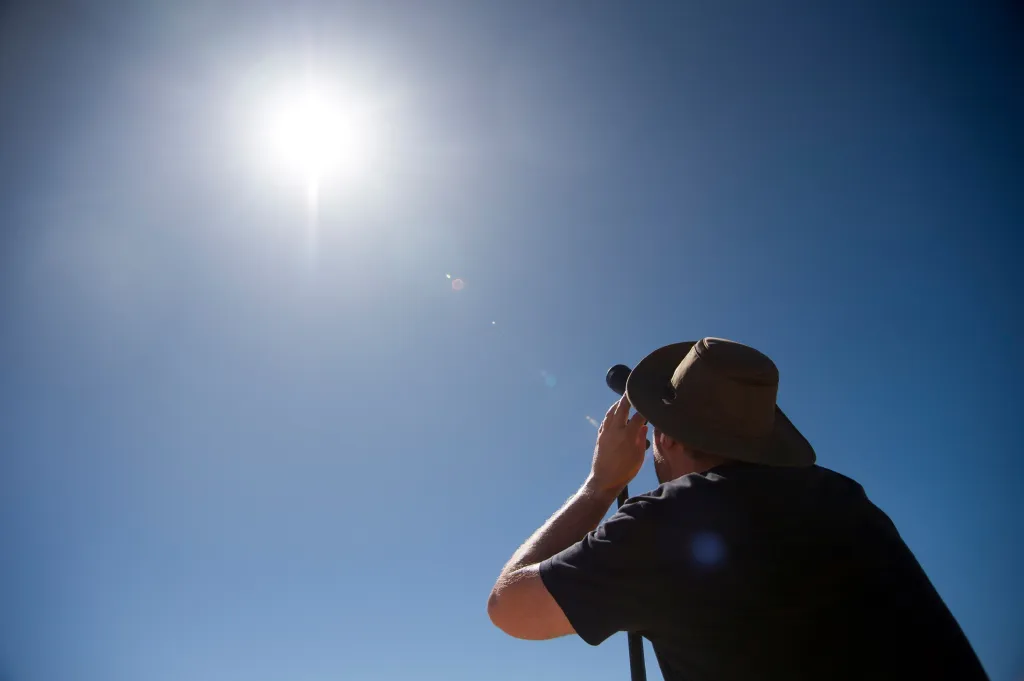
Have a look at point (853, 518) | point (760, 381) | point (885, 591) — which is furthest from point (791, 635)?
point (760, 381)

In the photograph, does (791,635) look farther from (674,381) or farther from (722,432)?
(674,381)

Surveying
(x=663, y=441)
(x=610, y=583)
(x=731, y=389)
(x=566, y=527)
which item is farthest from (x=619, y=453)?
(x=610, y=583)

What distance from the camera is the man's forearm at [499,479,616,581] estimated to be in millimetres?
2377

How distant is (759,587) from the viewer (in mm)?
1882

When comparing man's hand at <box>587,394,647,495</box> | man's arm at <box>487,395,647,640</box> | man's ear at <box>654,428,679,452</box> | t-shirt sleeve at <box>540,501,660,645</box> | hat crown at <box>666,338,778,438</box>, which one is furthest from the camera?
man's hand at <box>587,394,647,495</box>

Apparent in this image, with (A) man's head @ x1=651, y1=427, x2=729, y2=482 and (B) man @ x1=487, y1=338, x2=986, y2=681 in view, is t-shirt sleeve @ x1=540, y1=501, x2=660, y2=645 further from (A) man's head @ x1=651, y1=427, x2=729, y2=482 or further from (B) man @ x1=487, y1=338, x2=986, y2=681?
(A) man's head @ x1=651, y1=427, x2=729, y2=482

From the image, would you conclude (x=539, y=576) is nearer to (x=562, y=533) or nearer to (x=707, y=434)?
(x=562, y=533)

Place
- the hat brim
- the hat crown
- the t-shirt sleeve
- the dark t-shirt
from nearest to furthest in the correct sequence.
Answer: the dark t-shirt, the t-shirt sleeve, the hat brim, the hat crown

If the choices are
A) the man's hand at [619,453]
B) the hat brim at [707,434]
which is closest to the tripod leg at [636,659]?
the man's hand at [619,453]

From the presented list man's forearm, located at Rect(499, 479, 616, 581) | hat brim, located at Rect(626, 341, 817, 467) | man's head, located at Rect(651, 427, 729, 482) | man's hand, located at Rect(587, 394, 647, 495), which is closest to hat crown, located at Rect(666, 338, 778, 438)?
hat brim, located at Rect(626, 341, 817, 467)

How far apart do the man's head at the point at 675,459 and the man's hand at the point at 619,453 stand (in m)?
0.10

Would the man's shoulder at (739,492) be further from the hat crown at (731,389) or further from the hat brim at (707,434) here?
the hat crown at (731,389)

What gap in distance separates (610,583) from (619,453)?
33.3 inches

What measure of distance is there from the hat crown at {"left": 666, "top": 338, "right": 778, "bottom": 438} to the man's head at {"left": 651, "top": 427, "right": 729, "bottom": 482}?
0.16 metres
